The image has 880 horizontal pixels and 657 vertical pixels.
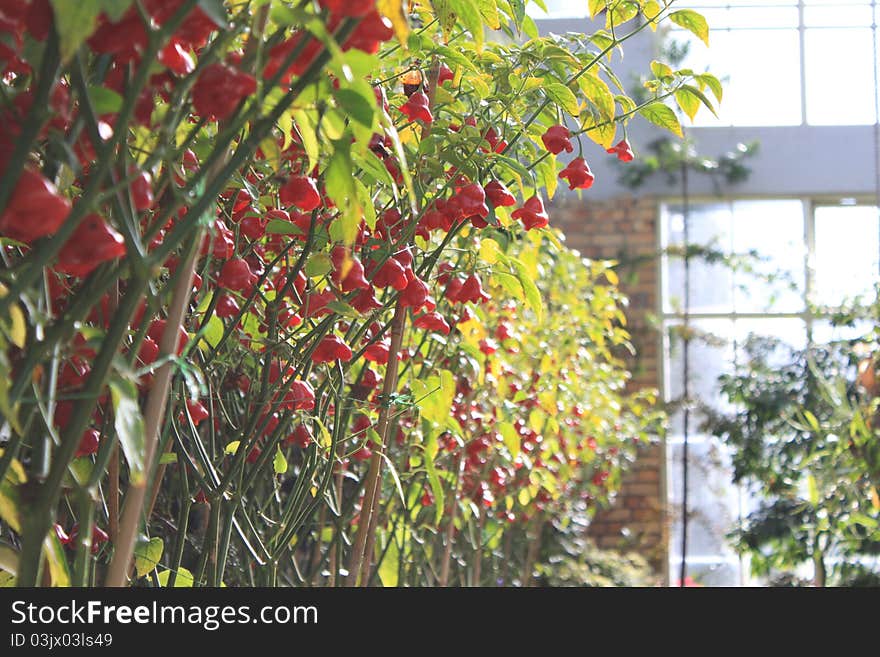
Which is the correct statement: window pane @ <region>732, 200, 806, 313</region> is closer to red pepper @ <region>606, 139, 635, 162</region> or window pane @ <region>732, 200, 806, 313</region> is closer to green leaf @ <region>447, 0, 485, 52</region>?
red pepper @ <region>606, 139, 635, 162</region>

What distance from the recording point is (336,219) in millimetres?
904

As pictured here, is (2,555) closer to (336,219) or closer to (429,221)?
(336,219)

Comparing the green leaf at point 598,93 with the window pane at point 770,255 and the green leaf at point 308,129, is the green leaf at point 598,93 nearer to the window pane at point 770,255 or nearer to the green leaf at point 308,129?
the green leaf at point 308,129

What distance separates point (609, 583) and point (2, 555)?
164 inches

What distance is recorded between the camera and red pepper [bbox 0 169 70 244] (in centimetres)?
43

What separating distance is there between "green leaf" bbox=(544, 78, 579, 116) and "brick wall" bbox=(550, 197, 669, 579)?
4559 mm

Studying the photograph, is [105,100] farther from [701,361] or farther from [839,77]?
[839,77]

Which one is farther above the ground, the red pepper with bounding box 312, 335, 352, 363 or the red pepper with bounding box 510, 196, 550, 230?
the red pepper with bounding box 510, 196, 550, 230

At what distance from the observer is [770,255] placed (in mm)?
5637

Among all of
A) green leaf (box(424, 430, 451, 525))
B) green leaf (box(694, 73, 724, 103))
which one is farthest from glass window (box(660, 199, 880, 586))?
green leaf (box(694, 73, 724, 103))

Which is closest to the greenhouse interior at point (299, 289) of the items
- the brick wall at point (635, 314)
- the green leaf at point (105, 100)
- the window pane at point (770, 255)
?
the green leaf at point (105, 100)

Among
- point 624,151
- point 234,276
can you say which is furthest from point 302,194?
point 624,151

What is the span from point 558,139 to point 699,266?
16.1 ft

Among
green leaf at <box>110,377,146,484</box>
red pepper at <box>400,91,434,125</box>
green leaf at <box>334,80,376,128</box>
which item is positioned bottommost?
green leaf at <box>110,377,146,484</box>
